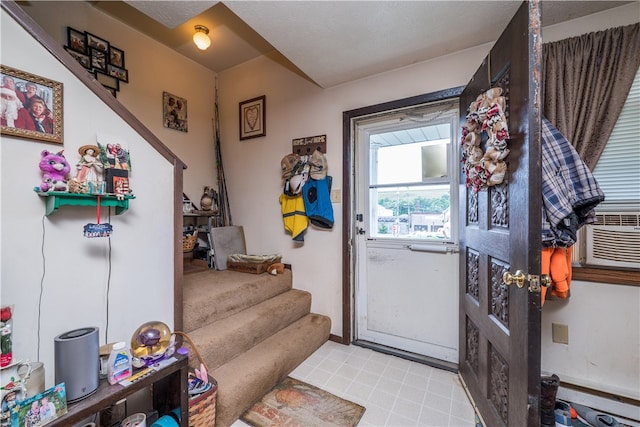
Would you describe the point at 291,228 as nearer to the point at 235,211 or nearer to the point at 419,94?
the point at 235,211

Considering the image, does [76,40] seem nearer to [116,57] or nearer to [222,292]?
[116,57]

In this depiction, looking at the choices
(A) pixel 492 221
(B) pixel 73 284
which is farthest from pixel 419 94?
(B) pixel 73 284

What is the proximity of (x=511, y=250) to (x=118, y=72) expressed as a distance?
3270mm

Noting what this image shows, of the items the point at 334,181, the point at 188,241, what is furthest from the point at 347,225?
the point at 188,241

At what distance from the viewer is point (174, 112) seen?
2.78 metres

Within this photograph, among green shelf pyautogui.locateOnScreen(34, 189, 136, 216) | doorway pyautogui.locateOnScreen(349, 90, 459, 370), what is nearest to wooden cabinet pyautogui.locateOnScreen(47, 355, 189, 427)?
green shelf pyautogui.locateOnScreen(34, 189, 136, 216)

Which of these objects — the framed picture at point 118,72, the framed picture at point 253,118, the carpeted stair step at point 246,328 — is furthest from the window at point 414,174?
the framed picture at point 118,72

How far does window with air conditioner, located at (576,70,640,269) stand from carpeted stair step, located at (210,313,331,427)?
6.47 feet

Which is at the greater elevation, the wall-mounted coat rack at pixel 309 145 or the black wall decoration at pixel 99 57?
the black wall decoration at pixel 99 57

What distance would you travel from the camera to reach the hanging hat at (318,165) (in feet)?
7.93

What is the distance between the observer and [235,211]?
3111mm

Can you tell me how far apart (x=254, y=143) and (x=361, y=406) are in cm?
260

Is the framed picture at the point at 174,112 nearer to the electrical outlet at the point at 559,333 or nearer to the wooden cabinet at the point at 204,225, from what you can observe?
the wooden cabinet at the point at 204,225

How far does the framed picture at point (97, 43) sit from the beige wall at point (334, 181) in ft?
3.78
